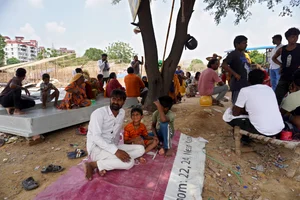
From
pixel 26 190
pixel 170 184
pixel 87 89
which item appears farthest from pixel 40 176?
pixel 87 89

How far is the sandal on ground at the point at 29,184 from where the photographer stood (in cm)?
283

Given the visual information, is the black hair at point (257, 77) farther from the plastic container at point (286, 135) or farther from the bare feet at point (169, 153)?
the bare feet at point (169, 153)

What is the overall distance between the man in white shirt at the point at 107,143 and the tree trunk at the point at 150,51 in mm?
2474

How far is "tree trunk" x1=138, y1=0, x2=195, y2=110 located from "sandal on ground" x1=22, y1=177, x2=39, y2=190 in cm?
310

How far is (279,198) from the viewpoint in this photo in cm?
266

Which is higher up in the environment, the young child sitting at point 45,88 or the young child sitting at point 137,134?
the young child sitting at point 45,88

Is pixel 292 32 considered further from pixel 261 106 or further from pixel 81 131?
pixel 81 131

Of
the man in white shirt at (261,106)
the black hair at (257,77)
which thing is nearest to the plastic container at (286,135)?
the man in white shirt at (261,106)

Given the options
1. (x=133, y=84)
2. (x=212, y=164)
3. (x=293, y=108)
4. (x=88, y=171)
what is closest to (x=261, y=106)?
(x=293, y=108)

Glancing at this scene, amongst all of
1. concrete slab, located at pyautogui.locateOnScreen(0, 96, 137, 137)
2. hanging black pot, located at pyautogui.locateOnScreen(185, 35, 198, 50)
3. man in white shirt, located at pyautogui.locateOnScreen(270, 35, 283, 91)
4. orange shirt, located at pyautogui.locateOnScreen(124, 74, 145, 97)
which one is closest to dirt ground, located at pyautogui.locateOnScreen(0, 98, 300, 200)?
concrete slab, located at pyautogui.locateOnScreen(0, 96, 137, 137)

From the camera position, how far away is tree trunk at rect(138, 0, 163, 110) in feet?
16.9

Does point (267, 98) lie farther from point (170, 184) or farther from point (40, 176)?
point (40, 176)

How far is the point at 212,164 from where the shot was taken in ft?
10.5

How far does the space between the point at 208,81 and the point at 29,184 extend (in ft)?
15.3
